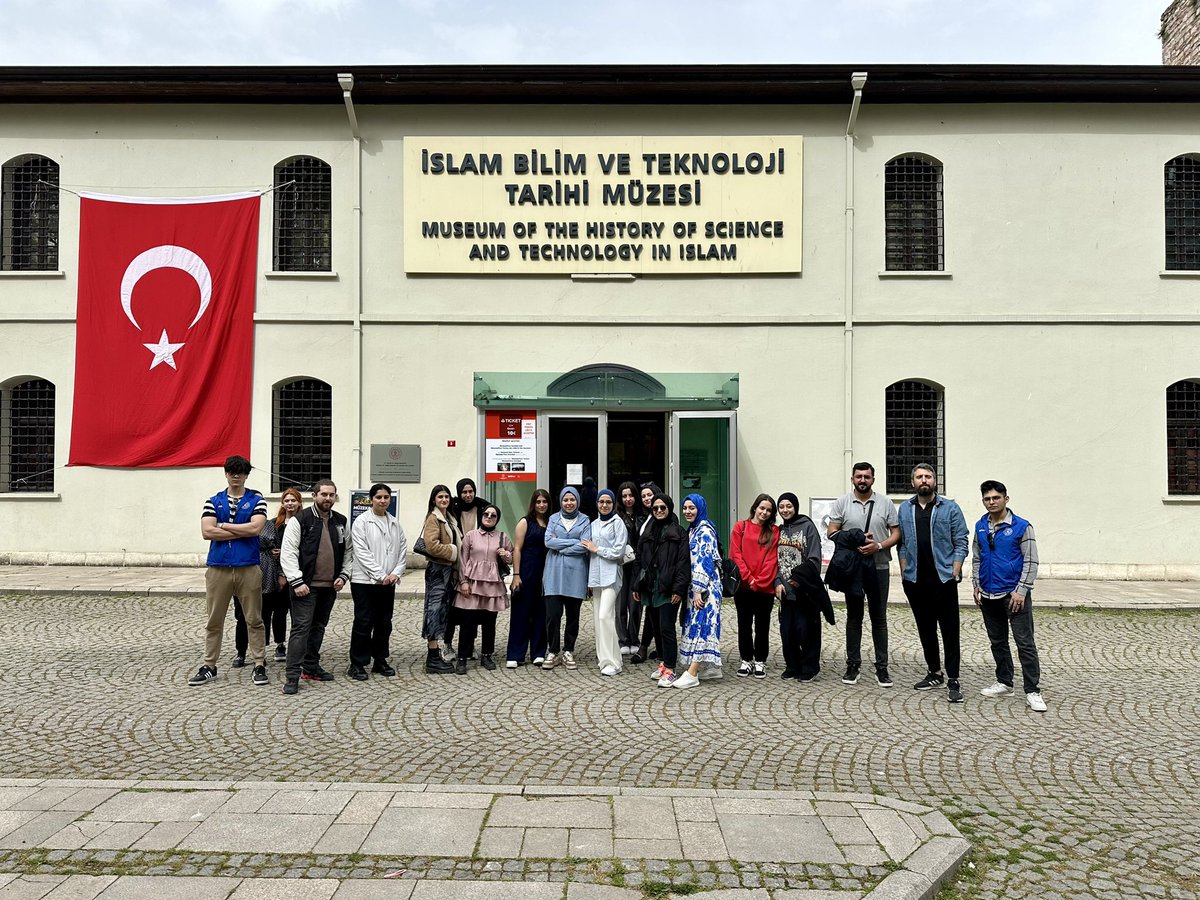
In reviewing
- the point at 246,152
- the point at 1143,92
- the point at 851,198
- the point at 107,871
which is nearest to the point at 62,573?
the point at 246,152

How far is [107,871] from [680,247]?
13137 mm

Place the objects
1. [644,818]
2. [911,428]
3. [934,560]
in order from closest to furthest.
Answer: [644,818], [934,560], [911,428]

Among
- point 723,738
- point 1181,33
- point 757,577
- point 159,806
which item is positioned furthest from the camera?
point 1181,33

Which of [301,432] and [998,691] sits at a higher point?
[301,432]

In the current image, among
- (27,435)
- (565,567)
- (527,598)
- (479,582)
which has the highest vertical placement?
(27,435)

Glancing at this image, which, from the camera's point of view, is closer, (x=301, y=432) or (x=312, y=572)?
(x=312, y=572)

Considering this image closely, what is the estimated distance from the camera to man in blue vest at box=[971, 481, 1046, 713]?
23.6 ft

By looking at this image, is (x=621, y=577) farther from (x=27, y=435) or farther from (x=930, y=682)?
(x=27, y=435)

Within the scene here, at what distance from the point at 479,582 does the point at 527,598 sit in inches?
21.0

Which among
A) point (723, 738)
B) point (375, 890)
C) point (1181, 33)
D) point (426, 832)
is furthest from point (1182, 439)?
point (375, 890)

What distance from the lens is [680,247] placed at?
1537 centimetres

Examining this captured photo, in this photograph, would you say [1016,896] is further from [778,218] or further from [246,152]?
[246,152]

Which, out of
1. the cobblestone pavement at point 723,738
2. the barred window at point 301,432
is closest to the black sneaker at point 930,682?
the cobblestone pavement at point 723,738

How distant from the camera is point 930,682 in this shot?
7.84 metres
